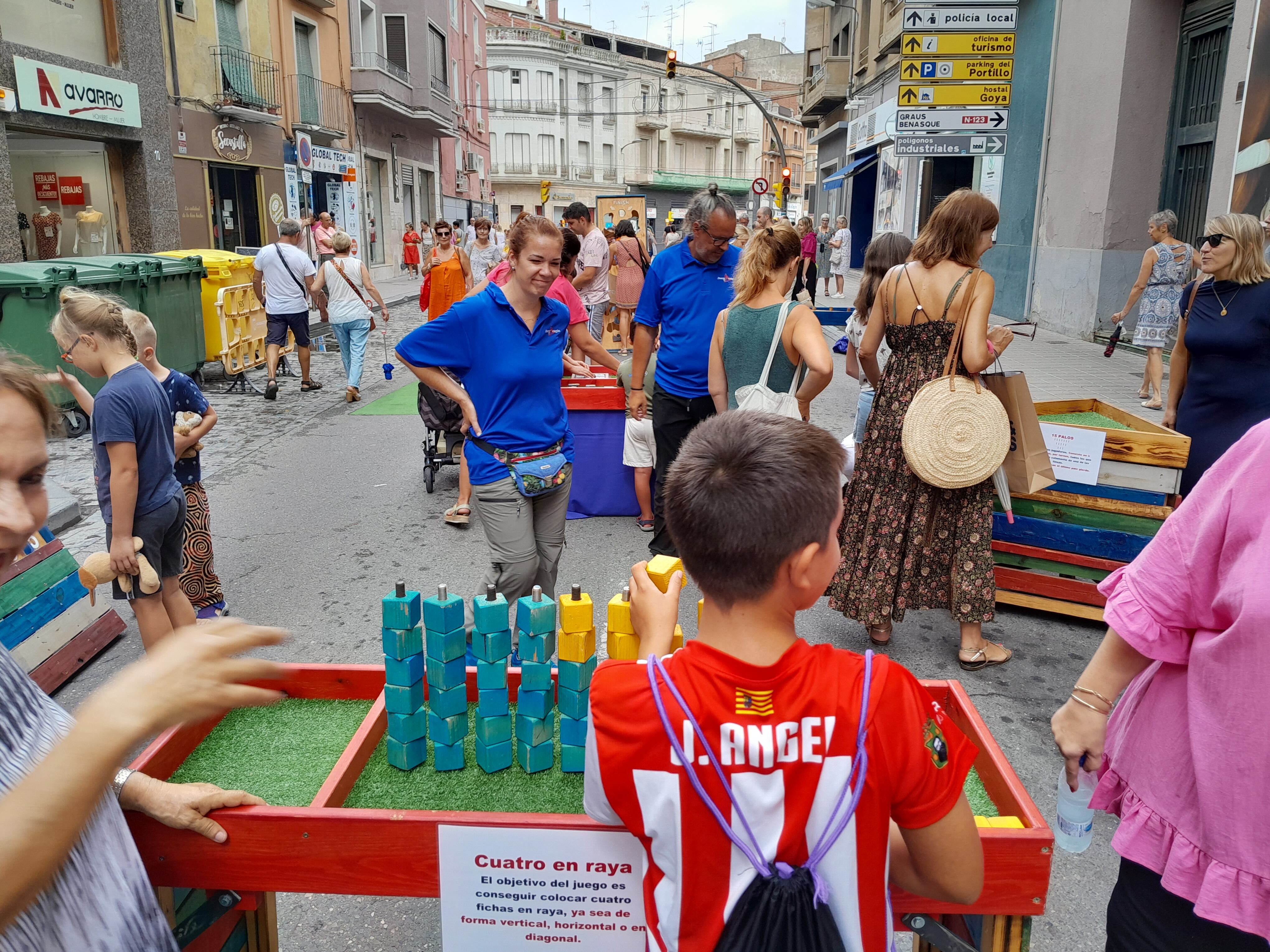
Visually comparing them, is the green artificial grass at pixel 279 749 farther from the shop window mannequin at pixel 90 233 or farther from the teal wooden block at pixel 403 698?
the shop window mannequin at pixel 90 233

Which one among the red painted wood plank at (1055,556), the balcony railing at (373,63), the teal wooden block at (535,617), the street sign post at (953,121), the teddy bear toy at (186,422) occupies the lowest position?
the red painted wood plank at (1055,556)

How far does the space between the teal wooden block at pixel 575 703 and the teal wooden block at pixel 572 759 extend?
87 mm

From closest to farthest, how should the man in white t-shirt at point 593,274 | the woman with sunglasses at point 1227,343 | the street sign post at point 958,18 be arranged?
the woman with sunglasses at point 1227,343 → the street sign post at point 958,18 → the man in white t-shirt at point 593,274

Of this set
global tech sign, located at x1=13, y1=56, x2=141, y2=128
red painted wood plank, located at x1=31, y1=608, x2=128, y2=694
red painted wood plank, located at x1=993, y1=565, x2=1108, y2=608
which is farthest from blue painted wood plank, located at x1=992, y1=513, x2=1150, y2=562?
global tech sign, located at x1=13, y1=56, x2=141, y2=128

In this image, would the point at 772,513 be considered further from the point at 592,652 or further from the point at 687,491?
the point at 592,652

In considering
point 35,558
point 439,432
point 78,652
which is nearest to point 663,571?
point 35,558

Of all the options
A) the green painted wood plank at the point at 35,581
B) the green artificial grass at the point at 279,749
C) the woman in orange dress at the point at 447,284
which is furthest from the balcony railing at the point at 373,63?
the green artificial grass at the point at 279,749

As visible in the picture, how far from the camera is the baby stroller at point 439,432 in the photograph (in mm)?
6797

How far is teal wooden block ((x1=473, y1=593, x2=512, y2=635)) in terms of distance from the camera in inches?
92.6

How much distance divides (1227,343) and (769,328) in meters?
2.23

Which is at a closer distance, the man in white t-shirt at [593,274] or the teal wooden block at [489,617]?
the teal wooden block at [489,617]

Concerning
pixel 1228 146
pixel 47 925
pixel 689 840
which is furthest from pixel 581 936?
pixel 1228 146

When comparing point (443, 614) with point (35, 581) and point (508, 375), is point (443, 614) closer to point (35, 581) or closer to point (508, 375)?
point (508, 375)

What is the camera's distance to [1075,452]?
4562 mm
